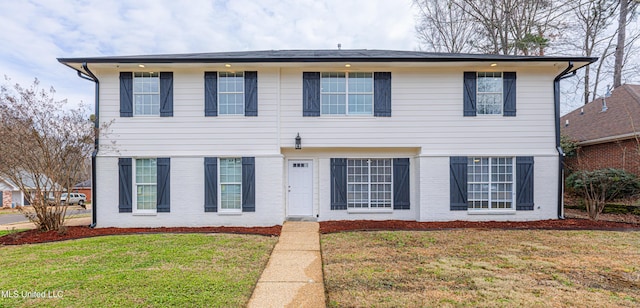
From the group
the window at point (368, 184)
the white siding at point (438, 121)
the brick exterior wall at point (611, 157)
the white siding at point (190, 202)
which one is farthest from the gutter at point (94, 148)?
the brick exterior wall at point (611, 157)

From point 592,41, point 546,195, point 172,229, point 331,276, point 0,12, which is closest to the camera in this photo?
point 331,276

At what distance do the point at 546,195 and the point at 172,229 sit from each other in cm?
1073

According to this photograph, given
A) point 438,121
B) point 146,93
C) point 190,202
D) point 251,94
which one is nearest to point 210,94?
point 251,94

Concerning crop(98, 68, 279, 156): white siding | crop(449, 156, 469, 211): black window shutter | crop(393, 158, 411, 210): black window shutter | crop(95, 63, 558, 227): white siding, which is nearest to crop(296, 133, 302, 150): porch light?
crop(95, 63, 558, 227): white siding

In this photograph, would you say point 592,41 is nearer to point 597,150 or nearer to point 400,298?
point 597,150

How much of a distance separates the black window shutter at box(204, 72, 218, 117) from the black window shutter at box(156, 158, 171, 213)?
6.00 ft

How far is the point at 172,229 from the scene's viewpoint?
25.1ft

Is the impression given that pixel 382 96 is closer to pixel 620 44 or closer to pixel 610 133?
pixel 610 133

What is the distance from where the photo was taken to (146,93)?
26.8 feet

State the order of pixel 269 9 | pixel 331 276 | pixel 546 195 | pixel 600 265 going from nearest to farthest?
pixel 331 276 < pixel 600 265 < pixel 546 195 < pixel 269 9

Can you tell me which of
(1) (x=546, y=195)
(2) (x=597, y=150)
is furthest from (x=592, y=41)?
(1) (x=546, y=195)

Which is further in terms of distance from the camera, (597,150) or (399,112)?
(597,150)

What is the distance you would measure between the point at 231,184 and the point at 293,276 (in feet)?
14.5

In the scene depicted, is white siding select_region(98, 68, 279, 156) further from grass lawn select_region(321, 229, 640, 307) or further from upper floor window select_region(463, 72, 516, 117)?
upper floor window select_region(463, 72, 516, 117)
